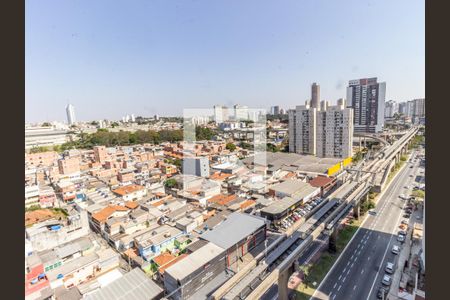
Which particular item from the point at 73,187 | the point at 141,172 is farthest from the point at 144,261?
the point at 141,172

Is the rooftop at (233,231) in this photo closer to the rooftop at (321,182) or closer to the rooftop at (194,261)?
the rooftop at (194,261)

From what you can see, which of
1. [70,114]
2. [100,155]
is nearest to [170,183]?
[100,155]

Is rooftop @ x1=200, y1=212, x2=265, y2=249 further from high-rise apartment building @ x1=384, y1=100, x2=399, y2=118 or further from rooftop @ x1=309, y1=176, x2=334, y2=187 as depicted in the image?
high-rise apartment building @ x1=384, y1=100, x2=399, y2=118

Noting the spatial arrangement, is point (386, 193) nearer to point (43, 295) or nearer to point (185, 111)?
point (185, 111)

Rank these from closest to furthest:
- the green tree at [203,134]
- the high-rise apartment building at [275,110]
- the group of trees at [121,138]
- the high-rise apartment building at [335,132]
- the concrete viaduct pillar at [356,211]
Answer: the concrete viaduct pillar at [356,211], the high-rise apartment building at [335,132], the group of trees at [121,138], the green tree at [203,134], the high-rise apartment building at [275,110]

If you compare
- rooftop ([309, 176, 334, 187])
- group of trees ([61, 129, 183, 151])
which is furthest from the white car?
group of trees ([61, 129, 183, 151])

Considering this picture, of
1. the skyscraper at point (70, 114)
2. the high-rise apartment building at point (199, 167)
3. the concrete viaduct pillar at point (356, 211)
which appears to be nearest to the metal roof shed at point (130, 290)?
the concrete viaduct pillar at point (356, 211)

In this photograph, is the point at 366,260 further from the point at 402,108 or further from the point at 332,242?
the point at 402,108
